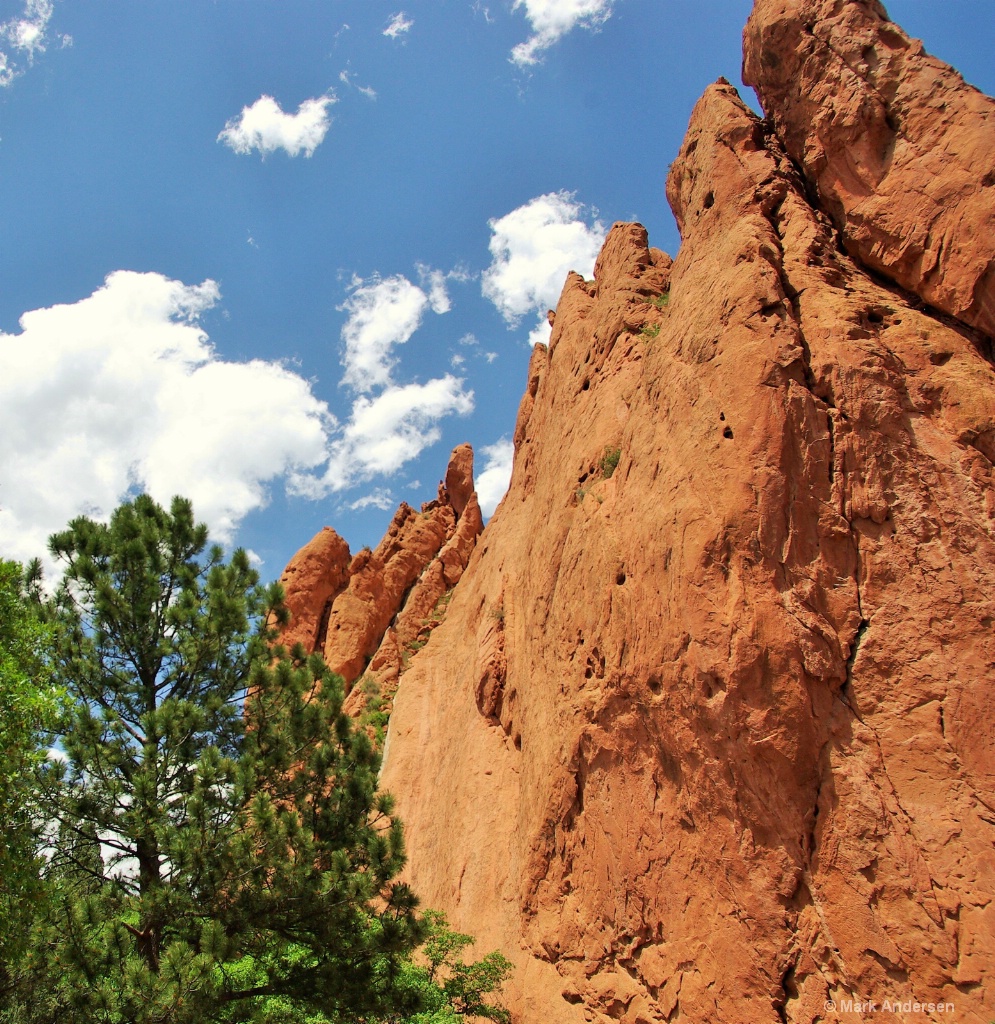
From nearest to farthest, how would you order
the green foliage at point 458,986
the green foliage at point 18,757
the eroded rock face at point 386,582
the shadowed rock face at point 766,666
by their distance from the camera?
the green foliage at point 18,757
the shadowed rock face at point 766,666
the green foliage at point 458,986
the eroded rock face at point 386,582

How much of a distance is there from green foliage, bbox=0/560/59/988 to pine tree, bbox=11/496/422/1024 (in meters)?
0.37

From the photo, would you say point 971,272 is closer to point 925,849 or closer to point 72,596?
point 925,849

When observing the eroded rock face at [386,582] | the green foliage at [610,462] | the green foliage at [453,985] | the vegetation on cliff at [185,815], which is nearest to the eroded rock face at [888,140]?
the green foliage at [610,462]

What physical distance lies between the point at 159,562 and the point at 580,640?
770cm

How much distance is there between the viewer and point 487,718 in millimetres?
19422

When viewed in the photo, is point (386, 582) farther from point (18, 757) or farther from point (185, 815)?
point (18, 757)

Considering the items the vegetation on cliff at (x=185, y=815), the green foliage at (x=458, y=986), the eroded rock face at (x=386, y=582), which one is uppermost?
the eroded rock face at (x=386, y=582)

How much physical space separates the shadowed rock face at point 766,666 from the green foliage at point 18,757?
8.11 m

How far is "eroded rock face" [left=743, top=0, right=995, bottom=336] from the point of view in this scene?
11961 mm

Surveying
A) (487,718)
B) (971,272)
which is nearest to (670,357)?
(971,272)

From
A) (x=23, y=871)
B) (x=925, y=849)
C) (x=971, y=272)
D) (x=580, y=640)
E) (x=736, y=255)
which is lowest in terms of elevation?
(x=925, y=849)

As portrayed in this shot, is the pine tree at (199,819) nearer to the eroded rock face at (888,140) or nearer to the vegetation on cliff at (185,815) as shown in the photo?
the vegetation on cliff at (185,815)

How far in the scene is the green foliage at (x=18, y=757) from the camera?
27.2 feet

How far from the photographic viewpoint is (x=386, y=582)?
1345 inches
